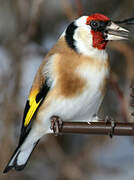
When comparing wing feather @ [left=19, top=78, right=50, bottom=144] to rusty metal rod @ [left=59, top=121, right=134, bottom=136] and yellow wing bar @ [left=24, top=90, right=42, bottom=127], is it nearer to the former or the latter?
yellow wing bar @ [left=24, top=90, right=42, bottom=127]

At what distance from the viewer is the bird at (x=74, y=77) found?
2281mm

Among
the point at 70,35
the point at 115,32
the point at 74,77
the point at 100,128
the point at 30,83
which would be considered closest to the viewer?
the point at 100,128

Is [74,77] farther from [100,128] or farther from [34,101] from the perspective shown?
[100,128]

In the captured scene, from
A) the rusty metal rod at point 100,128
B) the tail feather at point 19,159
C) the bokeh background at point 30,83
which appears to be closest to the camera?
the rusty metal rod at point 100,128

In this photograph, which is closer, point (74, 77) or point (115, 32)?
point (115, 32)

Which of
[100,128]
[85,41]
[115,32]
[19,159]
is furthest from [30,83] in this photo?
[100,128]

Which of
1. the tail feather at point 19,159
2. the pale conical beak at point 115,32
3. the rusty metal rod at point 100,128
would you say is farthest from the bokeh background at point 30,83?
the rusty metal rod at point 100,128

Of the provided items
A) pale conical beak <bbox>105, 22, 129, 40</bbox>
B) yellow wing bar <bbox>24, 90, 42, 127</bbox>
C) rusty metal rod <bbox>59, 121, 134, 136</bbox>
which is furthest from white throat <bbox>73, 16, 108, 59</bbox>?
rusty metal rod <bbox>59, 121, 134, 136</bbox>

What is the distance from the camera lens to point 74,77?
2.28 m

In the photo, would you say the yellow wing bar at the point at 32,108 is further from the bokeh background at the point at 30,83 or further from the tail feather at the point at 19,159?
the bokeh background at the point at 30,83

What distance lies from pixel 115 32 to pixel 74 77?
0.94 ft

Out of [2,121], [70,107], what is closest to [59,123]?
[70,107]

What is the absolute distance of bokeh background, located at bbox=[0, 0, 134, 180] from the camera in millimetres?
3201

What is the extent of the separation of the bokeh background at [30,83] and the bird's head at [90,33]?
0.75 m
